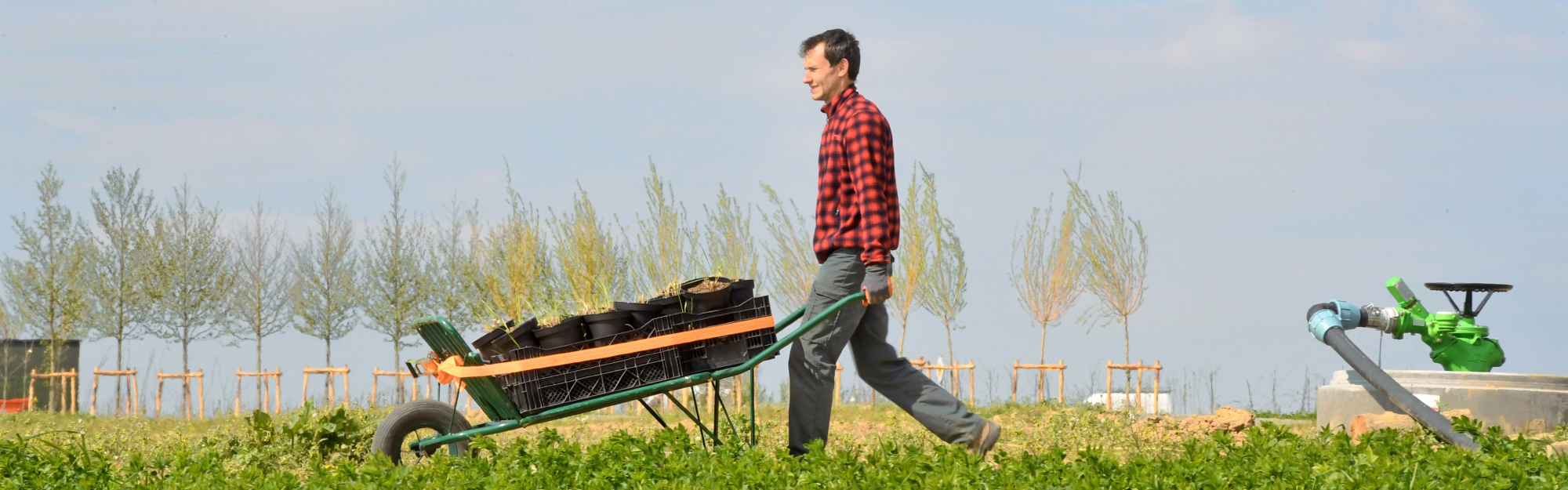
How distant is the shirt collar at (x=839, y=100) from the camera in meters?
5.20

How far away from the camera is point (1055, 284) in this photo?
1684 cm

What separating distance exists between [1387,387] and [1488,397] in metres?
1.16

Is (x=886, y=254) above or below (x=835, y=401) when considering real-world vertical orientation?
above

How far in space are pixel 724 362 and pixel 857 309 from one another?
0.60m

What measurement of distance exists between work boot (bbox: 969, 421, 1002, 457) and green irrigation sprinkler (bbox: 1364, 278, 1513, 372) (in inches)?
170

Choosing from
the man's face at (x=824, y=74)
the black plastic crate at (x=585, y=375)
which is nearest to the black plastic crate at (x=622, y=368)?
the black plastic crate at (x=585, y=375)

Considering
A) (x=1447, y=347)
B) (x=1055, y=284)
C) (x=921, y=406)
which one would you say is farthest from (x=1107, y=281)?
(x=921, y=406)

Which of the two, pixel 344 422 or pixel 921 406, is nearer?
pixel 921 406

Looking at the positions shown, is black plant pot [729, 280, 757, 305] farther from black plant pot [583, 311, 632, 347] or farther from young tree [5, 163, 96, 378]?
young tree [5, 163, 96, 378]

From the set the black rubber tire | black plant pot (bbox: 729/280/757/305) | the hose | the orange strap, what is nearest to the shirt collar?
black plant pot (bbox: 729/280/757/305)

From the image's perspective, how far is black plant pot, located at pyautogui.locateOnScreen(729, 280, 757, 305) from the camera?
16.5 feet

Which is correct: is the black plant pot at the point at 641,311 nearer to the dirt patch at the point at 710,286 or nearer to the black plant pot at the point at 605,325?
the black plant pot at the point at 605,325

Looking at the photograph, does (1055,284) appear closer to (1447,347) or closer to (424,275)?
(1447,347)

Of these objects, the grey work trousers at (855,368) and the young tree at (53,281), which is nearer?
the grey work trousers at (855,368)
